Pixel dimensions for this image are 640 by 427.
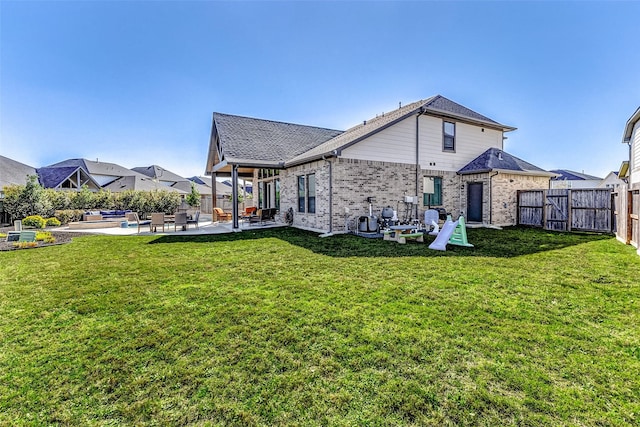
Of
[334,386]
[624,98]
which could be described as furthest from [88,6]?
[624,98]

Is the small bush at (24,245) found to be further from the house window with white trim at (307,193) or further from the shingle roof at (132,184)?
the shingle roof at (132,184)

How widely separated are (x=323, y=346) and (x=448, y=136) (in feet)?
45.6

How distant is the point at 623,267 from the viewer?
240 inches

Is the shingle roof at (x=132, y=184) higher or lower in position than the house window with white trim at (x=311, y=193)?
higher

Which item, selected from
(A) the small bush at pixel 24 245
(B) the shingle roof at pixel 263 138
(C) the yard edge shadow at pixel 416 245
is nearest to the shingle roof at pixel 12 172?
(A) the small bush at pixel 24 245

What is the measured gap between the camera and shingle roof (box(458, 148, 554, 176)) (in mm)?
13938

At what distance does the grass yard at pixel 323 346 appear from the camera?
2.18m

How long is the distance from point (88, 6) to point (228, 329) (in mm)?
13561

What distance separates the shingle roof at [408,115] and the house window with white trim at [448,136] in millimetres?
435

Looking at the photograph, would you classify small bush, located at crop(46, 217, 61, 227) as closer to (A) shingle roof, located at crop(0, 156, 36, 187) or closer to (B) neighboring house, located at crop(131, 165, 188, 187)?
(A) shingle roof, located at crop(0, 156, 36, 187)

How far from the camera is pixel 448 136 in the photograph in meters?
14.4

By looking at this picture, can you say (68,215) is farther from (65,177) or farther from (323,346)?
(323,346)

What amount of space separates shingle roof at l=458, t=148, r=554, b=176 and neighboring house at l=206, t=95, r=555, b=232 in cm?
5

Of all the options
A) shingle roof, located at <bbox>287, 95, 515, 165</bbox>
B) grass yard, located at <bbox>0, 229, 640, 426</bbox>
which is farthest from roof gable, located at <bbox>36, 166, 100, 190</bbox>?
grass yard, located at <bbox>0, 229, 640, 426</bbox>
